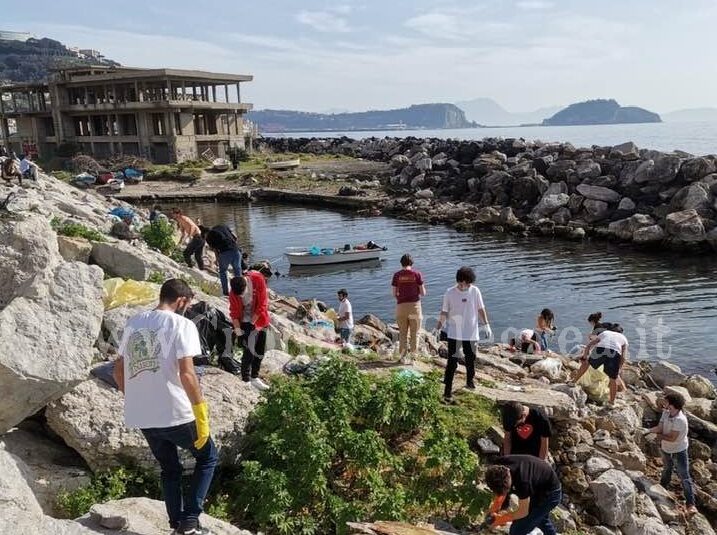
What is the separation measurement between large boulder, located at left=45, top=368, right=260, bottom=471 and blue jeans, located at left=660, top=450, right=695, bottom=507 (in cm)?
654

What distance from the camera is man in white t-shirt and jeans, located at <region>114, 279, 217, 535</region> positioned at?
17.2 feet

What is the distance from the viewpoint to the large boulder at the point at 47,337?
6074 mm

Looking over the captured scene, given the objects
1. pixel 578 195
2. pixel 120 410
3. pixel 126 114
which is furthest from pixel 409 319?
pixel 126 114

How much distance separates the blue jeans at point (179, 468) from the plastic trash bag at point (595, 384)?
863cm

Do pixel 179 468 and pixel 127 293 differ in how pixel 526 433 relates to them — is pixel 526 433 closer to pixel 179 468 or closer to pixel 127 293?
pixel 179 468

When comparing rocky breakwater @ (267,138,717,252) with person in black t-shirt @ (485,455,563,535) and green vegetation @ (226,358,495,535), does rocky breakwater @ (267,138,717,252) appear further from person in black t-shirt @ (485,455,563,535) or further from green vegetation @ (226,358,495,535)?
person in black t-shirt @ (485,455,563,535)

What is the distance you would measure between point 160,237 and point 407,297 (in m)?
10.5

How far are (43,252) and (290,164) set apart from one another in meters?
61.4

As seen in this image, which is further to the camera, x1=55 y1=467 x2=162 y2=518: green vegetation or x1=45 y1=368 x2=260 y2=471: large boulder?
x1=45 y1=368 x2=260 y2=471: large boulder

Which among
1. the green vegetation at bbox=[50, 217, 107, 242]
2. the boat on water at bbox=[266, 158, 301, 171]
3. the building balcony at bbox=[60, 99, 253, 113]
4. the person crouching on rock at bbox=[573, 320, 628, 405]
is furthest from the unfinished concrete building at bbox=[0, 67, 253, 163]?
the person crouching on rock at bbox=[573, 320, 628, 405]

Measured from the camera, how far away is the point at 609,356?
12.1 m

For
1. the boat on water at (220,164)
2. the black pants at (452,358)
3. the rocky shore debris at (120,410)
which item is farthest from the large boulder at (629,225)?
the boat on water at (220,164)

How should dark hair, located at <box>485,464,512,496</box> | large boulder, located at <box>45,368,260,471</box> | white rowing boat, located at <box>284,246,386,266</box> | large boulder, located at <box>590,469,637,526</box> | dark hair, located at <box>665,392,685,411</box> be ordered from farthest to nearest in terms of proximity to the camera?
white rowing boat, located at <box>284,246,386,266</box>
dark hair, located at <box>665,392,685,411</box>
large boulder, located at <box>590,469,637,526</box>
large boulder, located at <box>45,368,260,471</box>
dark hair, located at <box>485,464,512,496</box>

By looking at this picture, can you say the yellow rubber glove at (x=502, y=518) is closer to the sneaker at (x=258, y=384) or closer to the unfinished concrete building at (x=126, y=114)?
the sneaker at (x=258, y=384)
